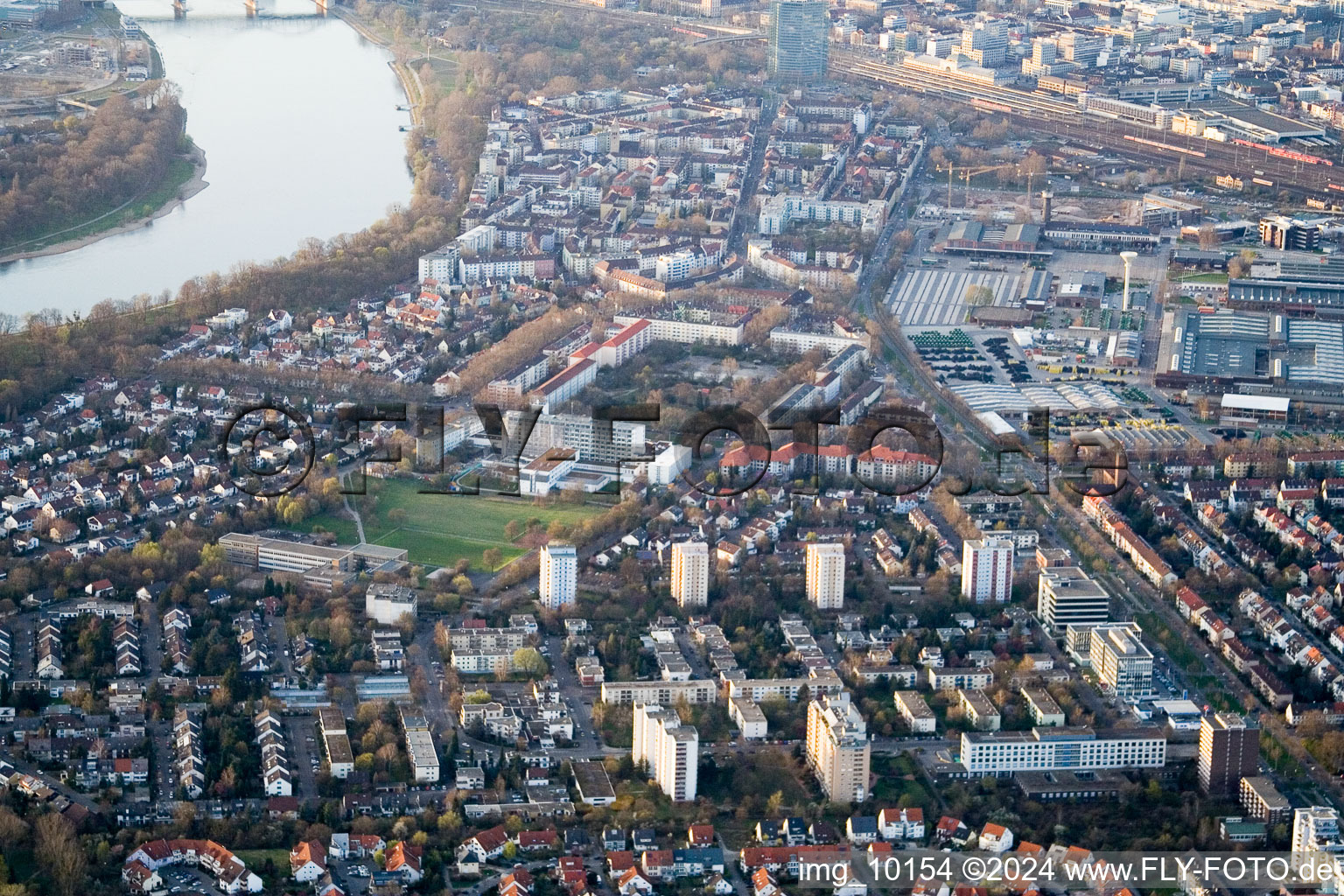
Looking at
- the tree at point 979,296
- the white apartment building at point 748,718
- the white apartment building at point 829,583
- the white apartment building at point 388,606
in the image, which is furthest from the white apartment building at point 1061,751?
the tree at point 979,296

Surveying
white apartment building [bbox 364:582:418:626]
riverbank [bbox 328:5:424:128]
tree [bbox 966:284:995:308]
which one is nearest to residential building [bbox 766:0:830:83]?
riverbank [bbox 328:5:424:128]

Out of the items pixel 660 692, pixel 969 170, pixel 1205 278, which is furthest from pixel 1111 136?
pixel 660 692

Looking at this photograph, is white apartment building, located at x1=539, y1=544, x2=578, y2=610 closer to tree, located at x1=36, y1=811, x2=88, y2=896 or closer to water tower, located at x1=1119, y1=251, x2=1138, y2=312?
tree, located at x1=36, y1=811, x2=88, y2=896

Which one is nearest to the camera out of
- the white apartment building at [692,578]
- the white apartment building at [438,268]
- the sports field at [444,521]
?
the white apartment building at [692,578]

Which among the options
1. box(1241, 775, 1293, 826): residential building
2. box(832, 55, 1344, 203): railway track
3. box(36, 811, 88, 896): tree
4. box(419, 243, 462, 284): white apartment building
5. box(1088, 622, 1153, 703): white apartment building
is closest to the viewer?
box(36, 811, 88, 896): tree

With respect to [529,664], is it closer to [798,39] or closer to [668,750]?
[668,750]

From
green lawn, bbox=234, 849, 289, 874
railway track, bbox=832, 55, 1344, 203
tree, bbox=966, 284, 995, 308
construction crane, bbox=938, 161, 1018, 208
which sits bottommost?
green lawn, bbox=234, 849, 289, 874

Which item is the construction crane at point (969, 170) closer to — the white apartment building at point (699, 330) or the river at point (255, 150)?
the river at point (255, 150)
